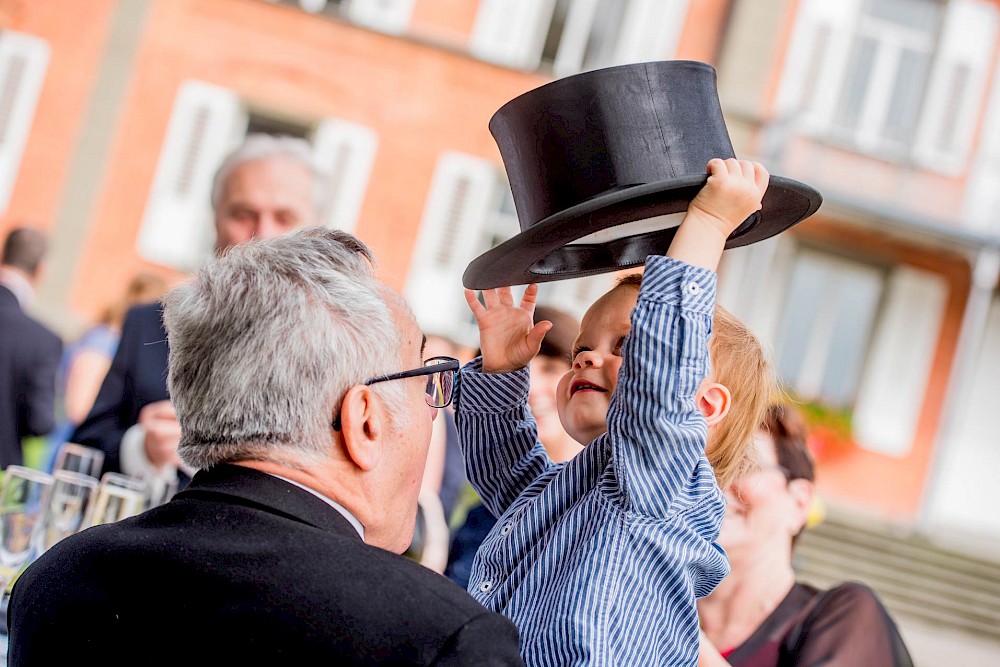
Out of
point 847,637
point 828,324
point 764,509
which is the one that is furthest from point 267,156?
point 828,324

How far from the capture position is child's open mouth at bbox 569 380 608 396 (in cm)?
189

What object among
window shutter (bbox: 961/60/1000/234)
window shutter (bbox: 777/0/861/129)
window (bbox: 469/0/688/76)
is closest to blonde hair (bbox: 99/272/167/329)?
window (bbox: 469/0/688/76)

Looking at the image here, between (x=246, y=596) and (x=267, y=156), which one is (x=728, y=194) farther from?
(x=267, y=156)

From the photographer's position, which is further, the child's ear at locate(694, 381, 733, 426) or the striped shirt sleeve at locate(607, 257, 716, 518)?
the child's ear at locate(694, 381, 733, 426)

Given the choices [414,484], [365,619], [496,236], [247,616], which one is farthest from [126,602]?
[496,236]

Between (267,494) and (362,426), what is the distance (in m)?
0.17

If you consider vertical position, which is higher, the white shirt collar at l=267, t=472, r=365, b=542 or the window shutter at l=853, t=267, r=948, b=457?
the window shutter at l=853, t=267, r=948, b=457

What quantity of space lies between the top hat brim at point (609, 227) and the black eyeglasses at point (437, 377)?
193 millimetres

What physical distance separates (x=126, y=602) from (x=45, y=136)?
519 inches

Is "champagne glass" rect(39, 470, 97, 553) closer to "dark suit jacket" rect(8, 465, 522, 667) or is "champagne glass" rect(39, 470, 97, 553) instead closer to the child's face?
"dark suit jacket" rect(8, 465, 522, 667)

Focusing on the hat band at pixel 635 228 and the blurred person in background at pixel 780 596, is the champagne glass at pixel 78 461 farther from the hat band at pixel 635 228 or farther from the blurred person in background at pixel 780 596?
the blurred person in background at pixel 780 596

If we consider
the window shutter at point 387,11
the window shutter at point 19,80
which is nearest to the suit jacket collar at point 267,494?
the window shutter at point 387,11

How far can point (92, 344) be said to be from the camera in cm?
566

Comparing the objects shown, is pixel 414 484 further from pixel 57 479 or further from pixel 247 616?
pixel 57 479
